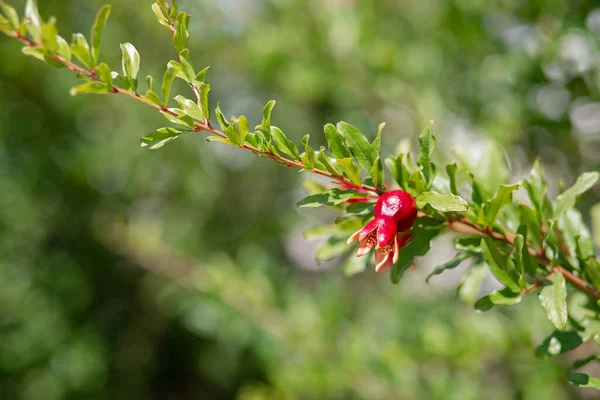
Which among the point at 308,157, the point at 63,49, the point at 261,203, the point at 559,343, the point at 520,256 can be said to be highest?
the point at 63,49

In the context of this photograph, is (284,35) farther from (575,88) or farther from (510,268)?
(510,268)

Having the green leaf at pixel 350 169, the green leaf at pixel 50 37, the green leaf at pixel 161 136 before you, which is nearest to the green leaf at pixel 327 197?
the green leaf at pixel 350 169

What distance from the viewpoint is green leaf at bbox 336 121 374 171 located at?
1.43 ft

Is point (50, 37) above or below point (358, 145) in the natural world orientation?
above

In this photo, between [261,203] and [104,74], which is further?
[261,203]

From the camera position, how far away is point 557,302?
402 millimetres

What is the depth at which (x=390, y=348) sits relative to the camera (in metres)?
1.05

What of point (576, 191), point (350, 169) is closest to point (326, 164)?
point (350, 169)

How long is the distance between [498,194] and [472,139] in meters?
0.80

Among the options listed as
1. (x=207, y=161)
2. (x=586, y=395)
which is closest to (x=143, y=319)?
(x=207, y=161)

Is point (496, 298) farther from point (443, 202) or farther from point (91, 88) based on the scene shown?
point (91, 88)

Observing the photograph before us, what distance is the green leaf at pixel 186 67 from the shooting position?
15.2 inches

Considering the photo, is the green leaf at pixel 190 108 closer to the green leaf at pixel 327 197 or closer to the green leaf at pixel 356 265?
the green leaf at pixel 327 197

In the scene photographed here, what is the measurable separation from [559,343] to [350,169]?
0.81 feet
